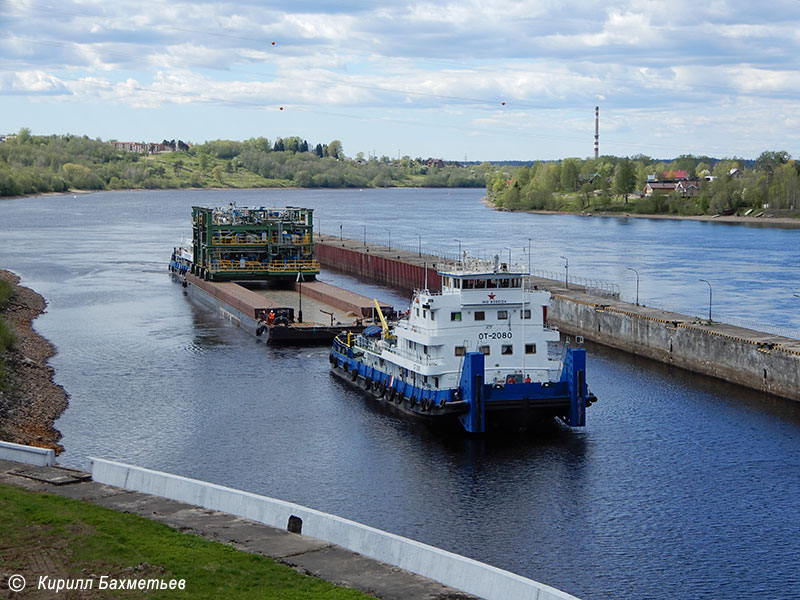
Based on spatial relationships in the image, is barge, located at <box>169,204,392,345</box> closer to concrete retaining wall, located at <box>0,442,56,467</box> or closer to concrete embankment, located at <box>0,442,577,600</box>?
concrete retaining wall, located at <box>0,442,56,467</box>

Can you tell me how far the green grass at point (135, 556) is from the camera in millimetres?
20547

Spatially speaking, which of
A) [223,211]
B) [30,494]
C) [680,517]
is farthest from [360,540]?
[223,211]

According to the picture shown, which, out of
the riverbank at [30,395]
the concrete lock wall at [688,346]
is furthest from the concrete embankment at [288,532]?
the concrete lock wall at [688,346]

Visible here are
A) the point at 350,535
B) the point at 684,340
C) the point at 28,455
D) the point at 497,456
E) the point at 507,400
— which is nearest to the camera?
the point at 350,535

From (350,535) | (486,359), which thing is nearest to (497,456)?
(486,359)

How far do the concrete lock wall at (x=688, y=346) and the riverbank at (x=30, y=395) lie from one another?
3252 cm

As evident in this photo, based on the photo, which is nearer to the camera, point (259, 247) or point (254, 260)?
point (259, 247)

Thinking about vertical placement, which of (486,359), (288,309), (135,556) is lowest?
(135,556)

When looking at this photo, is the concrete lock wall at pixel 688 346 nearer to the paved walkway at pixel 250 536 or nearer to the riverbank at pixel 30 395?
the riverbank at pixel 30 395

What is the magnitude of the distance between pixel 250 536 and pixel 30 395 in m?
26.6

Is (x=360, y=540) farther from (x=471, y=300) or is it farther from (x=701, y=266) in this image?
(x=701, y=266)

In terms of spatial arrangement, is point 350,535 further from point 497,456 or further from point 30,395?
point 30,395

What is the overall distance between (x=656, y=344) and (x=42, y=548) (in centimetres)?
4409

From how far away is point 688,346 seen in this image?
2258 inches
